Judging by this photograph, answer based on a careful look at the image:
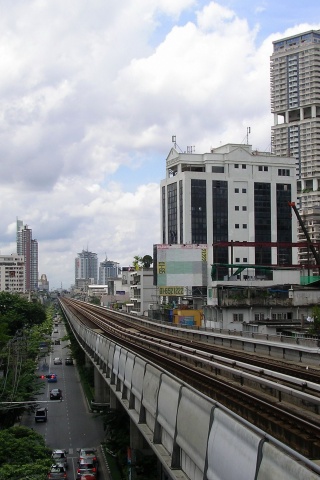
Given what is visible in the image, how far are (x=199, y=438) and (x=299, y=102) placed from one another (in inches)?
6229

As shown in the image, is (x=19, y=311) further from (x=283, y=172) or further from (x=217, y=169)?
(x=283, y=172)

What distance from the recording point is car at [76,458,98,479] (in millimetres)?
27484

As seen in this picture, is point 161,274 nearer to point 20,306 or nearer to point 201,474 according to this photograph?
point 20,306

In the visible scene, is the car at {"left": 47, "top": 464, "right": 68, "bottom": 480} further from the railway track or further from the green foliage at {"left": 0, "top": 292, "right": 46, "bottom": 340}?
the green foliage at {"left": 0, "top": 292, "right": 46, "bottom": 340}

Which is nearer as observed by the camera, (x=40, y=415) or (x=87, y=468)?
(x=87, y=468)

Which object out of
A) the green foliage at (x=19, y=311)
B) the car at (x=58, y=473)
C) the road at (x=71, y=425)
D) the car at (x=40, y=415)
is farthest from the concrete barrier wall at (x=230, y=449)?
the green foliage at (x=19, y=311)

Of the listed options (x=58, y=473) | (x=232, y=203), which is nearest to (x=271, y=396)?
(x=58, y=473)

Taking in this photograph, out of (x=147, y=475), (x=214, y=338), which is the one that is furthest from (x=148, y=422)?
(x=214, y=338)

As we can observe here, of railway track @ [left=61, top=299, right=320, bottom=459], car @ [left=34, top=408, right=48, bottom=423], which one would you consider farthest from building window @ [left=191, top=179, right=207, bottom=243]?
railway track @ [left=61, top=299, right=320, bottom=459]

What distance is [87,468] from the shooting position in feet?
91.9

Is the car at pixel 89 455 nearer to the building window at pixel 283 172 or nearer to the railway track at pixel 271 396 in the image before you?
the railway track at pixel 271 396

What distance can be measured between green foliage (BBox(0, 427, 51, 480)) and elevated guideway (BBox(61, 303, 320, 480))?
145 inches

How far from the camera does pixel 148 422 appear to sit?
18125 mm

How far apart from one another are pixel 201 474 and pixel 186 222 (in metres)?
94.6
